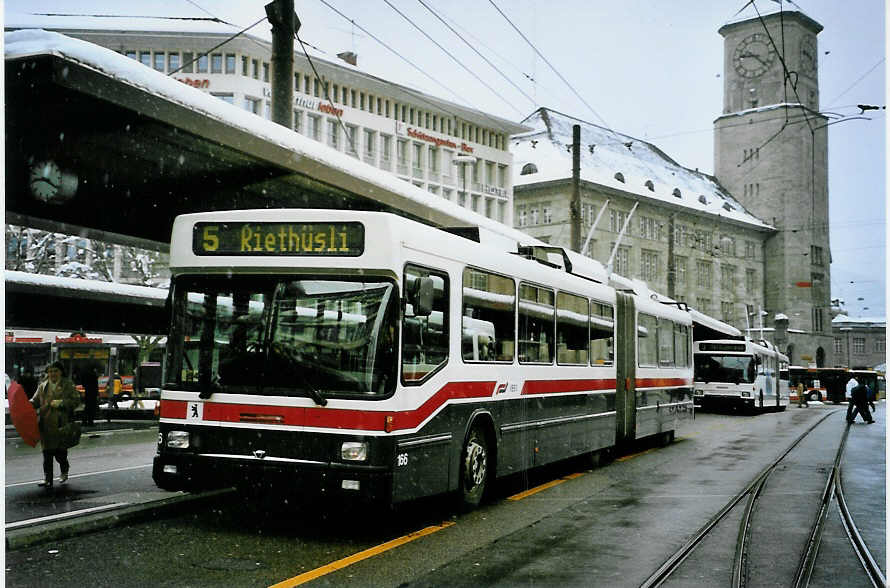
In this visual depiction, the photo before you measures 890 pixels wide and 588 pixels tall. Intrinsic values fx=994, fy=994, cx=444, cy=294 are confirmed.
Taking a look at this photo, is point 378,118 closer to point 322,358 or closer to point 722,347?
point 722,347

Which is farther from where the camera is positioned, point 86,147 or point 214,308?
point 86,147

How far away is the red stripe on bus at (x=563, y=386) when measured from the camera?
11.5m

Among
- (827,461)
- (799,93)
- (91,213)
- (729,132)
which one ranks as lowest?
(827,461)

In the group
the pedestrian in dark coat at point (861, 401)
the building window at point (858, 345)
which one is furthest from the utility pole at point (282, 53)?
the building window at point (858, 345)

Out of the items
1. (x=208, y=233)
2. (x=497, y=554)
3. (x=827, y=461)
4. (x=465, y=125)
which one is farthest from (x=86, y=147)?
(x=465, y=125)

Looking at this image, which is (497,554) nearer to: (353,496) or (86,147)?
(353,496)

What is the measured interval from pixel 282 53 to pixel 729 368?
27.3 metres

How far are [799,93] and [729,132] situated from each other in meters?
25.6

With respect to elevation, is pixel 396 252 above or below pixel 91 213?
below

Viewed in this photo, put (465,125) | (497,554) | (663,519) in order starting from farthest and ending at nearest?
(465,125) < (663,519) < (497,554)

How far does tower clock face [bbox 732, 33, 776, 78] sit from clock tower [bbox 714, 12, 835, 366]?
27mm

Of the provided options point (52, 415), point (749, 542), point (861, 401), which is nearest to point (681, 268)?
point (861, 401)

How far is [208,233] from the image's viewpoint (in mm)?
8867

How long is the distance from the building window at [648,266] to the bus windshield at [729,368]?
140 ft
